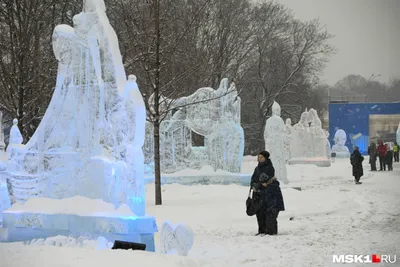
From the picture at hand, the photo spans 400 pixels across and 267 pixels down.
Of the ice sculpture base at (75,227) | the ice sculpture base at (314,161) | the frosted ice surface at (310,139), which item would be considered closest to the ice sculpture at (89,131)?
the ice sculpture base at (75,227)

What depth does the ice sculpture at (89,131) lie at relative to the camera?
10641mm

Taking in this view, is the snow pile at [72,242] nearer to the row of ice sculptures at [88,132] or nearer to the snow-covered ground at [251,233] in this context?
the snow-covered ground at [251,233]

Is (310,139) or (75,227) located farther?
(310,139)

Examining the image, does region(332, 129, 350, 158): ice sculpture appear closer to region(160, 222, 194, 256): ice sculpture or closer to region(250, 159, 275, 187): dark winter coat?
region(250, 159, 275, 187): dark winter coat

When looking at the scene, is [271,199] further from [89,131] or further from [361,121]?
[361,121]

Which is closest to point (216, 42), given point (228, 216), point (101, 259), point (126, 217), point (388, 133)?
point (388, 133)

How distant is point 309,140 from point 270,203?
2533 cm

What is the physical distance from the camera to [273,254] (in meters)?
9.57

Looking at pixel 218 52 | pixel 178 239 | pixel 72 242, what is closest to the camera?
pixel 178 239

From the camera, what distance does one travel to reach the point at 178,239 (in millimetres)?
8672

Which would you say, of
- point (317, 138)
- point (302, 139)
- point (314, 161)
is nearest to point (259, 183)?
point (314, 161)

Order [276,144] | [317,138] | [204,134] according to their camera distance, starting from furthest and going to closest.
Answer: [317,138]
[204,134]
[276,144]

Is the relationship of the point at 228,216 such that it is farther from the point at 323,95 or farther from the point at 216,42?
the point at 323,95

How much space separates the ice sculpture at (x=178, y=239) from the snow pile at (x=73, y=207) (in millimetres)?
1527
